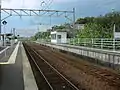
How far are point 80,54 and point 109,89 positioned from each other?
80.5 ft

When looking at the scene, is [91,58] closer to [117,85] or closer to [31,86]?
[117,85]

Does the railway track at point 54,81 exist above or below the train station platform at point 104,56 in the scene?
below

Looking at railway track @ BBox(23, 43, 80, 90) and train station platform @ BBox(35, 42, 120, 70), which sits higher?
train station platform @ BBox(35, 42, 120, 70)

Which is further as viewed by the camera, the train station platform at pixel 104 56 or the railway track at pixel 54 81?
the train station platform at pixel 104 56

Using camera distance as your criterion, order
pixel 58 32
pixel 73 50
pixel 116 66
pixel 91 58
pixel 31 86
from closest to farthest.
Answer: pixel 31 86 → pixel 116 66 → pixel 91 58 → pixel 73 50 → pixel 58 32

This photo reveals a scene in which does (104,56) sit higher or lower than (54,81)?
higher

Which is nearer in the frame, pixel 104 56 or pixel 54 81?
pixel 54 81

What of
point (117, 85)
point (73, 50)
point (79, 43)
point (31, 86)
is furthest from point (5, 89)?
point (79, 43)

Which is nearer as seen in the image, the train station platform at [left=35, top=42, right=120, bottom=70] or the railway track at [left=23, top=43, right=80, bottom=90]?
the railway track at [left=23, top=43, right=80, bottom=90]

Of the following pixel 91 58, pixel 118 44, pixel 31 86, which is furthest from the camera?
pixel 118 44

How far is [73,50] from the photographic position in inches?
1695

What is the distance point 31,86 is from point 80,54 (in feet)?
82.5

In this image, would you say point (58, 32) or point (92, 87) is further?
point (58, 32)

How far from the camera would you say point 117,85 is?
14.6m
